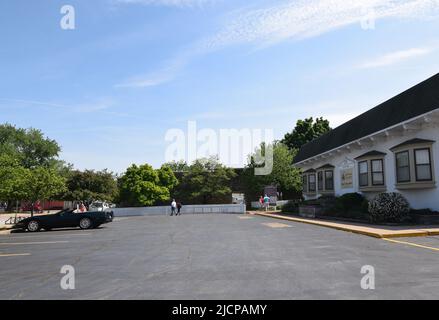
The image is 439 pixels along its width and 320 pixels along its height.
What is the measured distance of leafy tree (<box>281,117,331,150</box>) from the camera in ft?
195

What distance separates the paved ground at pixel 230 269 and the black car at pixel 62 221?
847cm

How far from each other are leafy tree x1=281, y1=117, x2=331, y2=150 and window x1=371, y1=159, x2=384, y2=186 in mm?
36638

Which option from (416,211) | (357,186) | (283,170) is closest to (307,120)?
(283,170)

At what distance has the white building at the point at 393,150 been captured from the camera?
715 inches

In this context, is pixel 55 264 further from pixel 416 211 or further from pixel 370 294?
pixel 416 211

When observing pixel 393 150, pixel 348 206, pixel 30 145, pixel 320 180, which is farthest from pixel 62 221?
pixel 30 145

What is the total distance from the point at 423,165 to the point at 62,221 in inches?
739

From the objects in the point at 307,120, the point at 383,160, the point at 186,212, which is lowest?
the point at 186,212

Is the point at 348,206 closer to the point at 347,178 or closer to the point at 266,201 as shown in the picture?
Result: the point at 347,178

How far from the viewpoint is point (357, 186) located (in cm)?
2489
